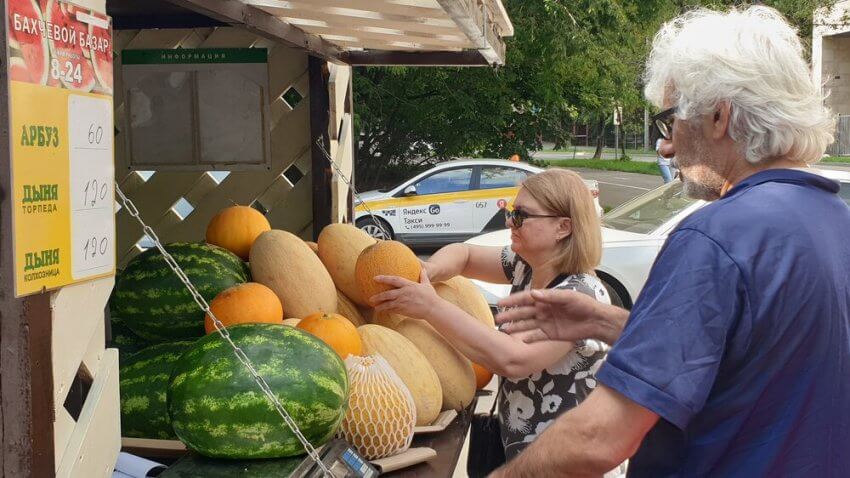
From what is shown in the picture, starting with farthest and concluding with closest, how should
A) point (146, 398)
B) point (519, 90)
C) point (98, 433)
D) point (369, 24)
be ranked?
point (519, 90)
point (369, 24)
point (146, 398)
point (98, 433)

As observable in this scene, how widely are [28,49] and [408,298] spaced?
1.82 m

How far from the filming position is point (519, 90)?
1847 cm

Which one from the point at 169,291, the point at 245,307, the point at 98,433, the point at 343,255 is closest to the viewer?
the point at 98,433

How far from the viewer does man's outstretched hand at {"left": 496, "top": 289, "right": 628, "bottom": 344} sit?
8.26 feet

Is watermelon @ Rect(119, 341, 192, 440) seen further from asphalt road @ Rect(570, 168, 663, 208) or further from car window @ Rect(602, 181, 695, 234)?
asphalt road @ Rect(570, 168, 663, 208)

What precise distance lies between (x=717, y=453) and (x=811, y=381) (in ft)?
0.71

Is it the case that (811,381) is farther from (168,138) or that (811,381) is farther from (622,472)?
(168,138)

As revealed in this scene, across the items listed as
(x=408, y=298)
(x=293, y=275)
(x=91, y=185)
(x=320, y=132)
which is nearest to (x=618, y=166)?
(x=320, y=132)

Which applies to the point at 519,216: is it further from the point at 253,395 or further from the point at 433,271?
the point at 253,395

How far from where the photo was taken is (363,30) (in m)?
4.61

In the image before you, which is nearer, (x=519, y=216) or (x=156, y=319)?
(x=519, y=216)

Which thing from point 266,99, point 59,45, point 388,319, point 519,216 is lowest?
point 388,319

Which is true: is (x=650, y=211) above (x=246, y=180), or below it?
below

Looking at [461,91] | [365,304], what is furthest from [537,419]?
[461,91]
